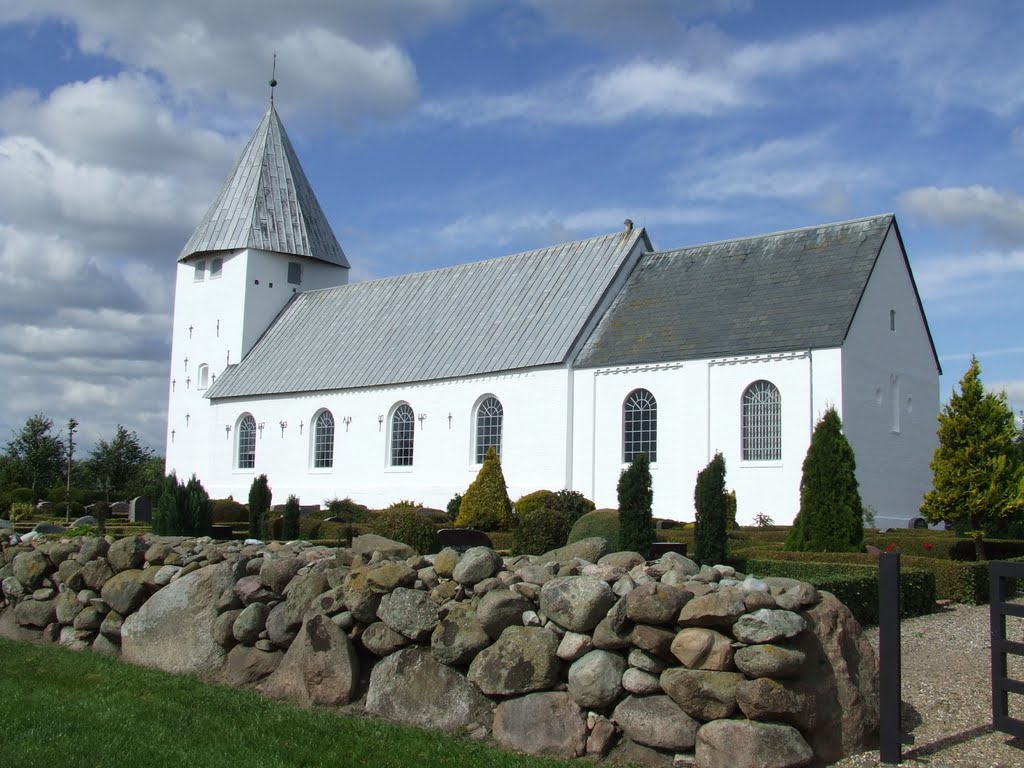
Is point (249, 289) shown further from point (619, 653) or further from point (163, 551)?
point (619, 653)

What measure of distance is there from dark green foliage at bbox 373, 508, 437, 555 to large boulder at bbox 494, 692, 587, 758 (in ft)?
23.3

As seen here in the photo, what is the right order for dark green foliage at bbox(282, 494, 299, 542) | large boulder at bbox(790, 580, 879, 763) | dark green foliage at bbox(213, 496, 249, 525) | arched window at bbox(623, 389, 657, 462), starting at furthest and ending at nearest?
dark green foliage at bbox(213, 496, 249, 525)
arched window at bbox(623, 389, 657, 462)
dark green foliage at bbox(282, 494, 299, 542)
large boulder at bbox(790, 580, 879, 763)

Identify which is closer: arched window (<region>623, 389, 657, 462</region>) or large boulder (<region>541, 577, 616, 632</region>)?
large boulder (<region>541, 577, 616, 632</region>)

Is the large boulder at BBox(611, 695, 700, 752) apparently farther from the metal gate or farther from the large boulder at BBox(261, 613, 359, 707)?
the large boulder at BBox(261, 613, 359, 707)

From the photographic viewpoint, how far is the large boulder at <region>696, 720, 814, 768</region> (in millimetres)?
5508

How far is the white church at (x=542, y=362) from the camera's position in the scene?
21.2m

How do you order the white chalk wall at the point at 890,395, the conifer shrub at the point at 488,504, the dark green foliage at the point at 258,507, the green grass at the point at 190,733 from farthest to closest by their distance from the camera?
the conifer shrub at the point at 488,504, the white chalk wall at the point at 890,395, the dark green foliage at the point at 258,507, the green grass at the point at 190,733

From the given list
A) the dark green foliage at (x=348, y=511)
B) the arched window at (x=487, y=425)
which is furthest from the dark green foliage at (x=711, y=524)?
the arched window at (x=487, y=425)

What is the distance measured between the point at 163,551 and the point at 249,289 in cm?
2418

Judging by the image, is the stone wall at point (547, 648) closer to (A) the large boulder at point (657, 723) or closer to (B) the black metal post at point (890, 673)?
(A) the large boulder at point (657, 723)

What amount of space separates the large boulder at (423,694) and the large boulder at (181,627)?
6.15ft

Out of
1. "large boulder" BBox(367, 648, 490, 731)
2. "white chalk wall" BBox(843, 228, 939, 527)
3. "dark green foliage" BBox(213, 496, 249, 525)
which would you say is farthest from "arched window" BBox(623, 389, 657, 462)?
"large boulder" BBox(367, 648, 490, 731)

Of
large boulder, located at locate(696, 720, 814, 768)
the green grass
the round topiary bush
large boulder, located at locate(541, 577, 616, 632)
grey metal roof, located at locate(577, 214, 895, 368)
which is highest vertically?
grey metal roof, located at locate(577, 214, 895, 368)

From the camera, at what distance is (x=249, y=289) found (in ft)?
107
